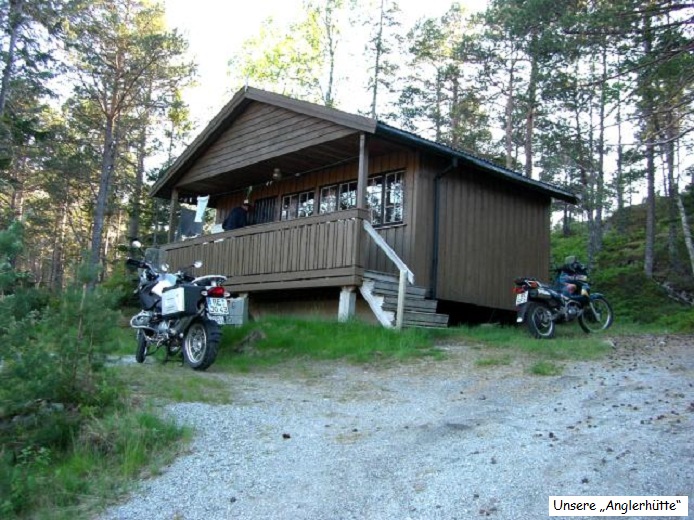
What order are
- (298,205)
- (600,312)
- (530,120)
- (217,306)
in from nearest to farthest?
(217,306) < (600,312) < (298,205) < (530,120)

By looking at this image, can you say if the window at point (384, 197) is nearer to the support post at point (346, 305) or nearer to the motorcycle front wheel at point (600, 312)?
the support post at point (346, 305)

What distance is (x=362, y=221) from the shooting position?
11.0 m

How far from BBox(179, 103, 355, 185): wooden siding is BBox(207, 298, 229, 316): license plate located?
15.5 ft

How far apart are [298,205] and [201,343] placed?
7.69 metres

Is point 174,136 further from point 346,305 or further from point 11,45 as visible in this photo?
point 346,305

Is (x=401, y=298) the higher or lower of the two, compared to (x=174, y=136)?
lower

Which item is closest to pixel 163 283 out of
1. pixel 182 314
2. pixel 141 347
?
pixel 182 314

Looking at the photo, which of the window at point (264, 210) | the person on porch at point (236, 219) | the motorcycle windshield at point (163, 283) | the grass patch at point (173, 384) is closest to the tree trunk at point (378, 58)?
the window at point (264, 210)

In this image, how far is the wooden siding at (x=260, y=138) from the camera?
1261 centimetres

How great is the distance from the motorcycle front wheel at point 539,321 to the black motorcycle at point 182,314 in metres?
5.11

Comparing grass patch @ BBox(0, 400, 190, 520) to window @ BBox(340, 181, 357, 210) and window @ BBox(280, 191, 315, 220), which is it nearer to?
window @ BBox(340, 181, 357, 210)

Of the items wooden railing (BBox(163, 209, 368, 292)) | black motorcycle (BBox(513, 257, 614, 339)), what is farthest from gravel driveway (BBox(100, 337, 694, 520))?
wooden railing (BBox(163, 209, 368, 292))

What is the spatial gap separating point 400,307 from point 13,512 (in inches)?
281

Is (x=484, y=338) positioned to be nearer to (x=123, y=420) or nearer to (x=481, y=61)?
(x=123, y=420)
